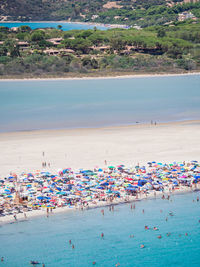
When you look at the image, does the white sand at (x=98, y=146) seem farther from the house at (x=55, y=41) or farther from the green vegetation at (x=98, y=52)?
the house at (x=55, y=41)

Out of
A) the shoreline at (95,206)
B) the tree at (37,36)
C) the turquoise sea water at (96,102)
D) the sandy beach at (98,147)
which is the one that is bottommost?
the turquoise sea water at (96,102)

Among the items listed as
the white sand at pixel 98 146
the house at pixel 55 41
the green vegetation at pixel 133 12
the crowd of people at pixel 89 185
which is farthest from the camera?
the green vegetation at pixel 133 12

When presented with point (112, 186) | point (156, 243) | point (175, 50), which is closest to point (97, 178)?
point (112, 186)

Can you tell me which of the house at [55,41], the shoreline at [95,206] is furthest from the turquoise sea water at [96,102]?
the house at [55,41]

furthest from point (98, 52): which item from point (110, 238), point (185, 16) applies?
point (110, 238)

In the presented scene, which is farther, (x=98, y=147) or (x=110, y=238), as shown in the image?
(x=98, y=147)

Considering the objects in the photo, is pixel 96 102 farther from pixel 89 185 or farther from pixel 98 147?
pixel 89 185

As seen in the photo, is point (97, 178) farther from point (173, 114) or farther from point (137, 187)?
point (173, 114)
